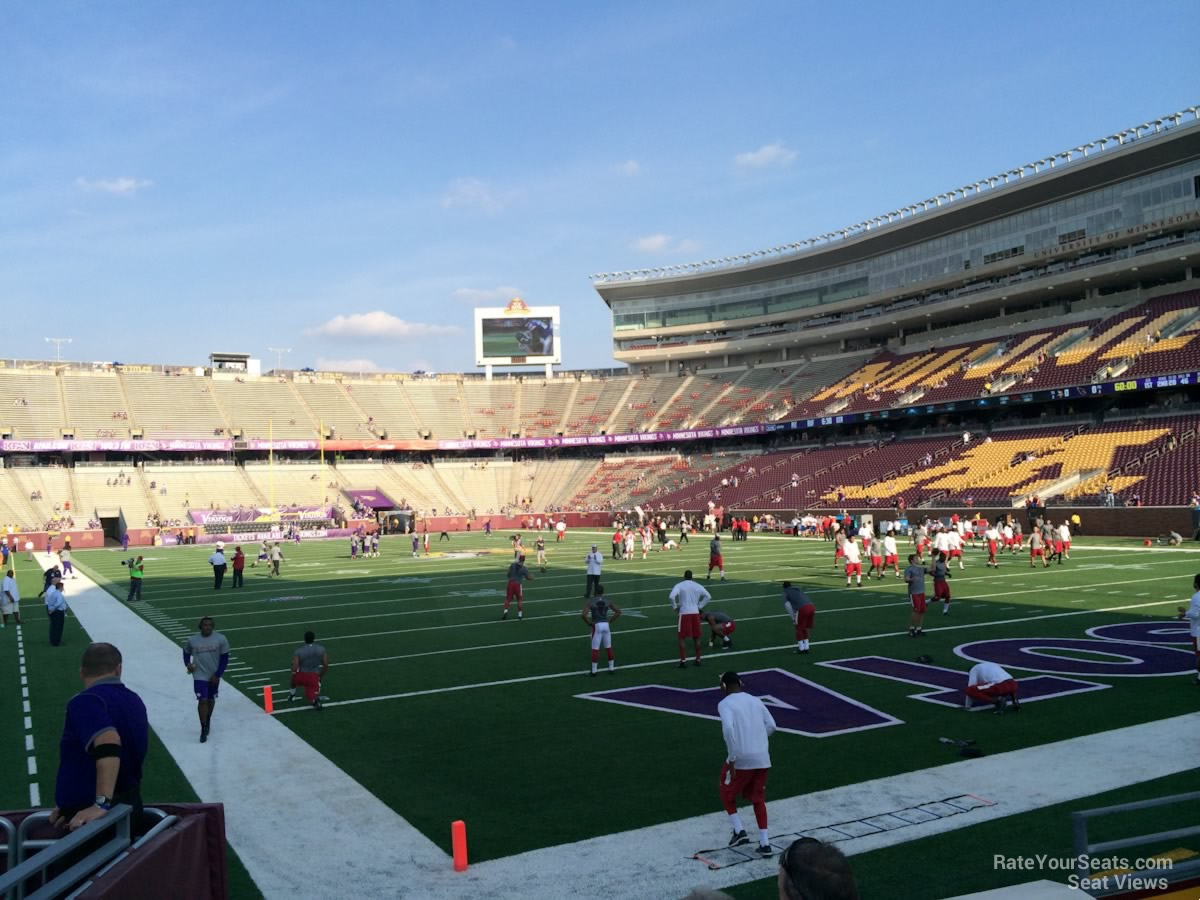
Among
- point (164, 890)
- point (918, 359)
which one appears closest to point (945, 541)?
point (164, 890)

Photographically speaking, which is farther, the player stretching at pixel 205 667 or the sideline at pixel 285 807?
the player stretching at pixel 205 667

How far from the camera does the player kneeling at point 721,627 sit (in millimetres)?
16844

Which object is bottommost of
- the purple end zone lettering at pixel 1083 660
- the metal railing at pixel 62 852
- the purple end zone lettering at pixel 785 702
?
the purple end zone lettering at pixel 1083 660

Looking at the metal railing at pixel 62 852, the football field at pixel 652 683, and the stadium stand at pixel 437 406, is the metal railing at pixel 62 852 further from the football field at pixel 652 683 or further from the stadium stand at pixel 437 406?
the stadium stand at pixel 437 406

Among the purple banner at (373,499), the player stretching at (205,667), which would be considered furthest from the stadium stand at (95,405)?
the player stretching at (205,667)

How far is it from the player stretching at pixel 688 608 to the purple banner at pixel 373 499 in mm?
57306

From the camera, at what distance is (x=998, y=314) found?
205 feet

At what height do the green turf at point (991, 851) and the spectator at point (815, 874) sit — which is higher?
the spectator at point (815, 874)

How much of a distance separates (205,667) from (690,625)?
7311 mm

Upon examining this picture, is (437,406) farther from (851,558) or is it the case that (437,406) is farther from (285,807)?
(285,807)

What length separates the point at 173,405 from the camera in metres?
74.6

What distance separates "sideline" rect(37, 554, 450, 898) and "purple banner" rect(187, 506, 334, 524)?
51872 mm

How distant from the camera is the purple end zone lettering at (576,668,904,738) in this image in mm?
11367

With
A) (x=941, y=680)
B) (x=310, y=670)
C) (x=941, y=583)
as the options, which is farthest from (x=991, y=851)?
(x=941, y=583)
